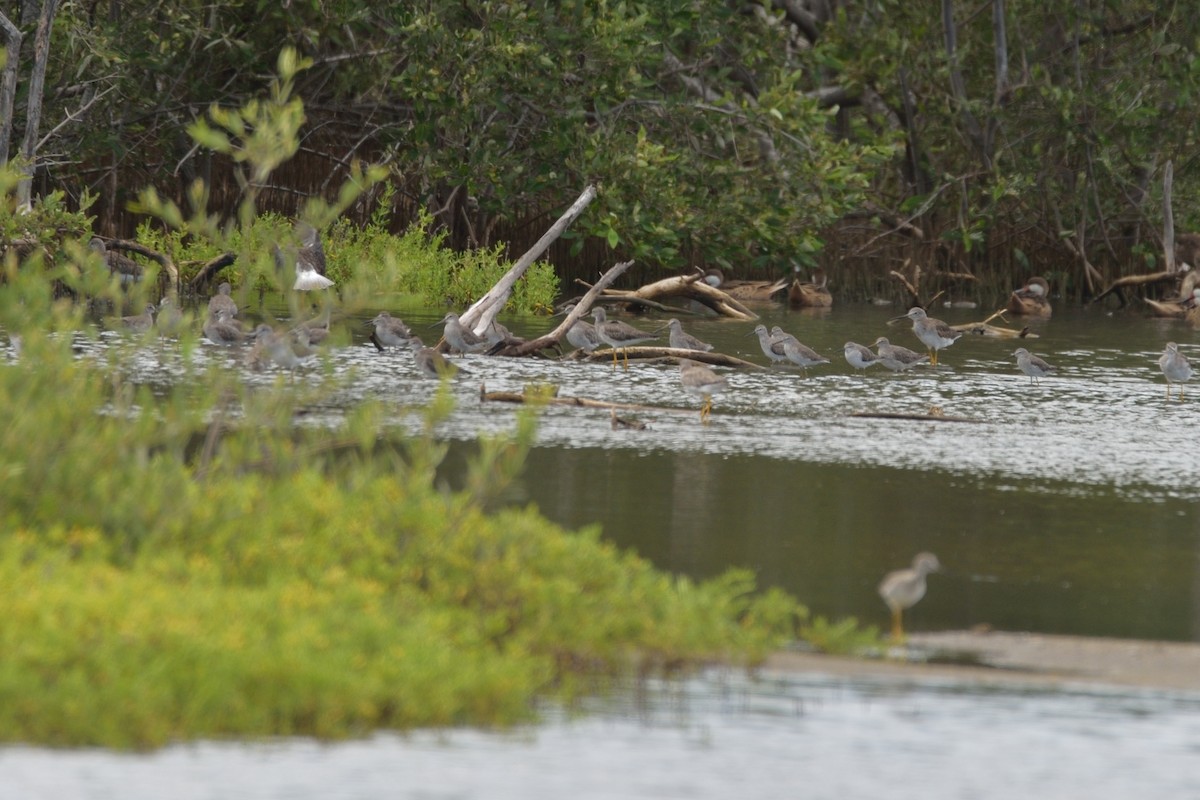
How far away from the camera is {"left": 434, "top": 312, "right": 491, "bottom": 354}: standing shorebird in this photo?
1850 centimetres

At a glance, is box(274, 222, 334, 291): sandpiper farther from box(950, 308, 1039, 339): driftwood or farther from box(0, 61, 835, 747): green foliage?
box(0, 61, 835, 747): green foliage

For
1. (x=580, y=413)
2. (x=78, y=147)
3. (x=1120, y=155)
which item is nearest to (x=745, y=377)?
(x=580, y=413)

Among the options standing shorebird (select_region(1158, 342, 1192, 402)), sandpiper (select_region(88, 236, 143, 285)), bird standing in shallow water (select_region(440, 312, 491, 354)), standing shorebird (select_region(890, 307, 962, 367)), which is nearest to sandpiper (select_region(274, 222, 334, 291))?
bird standing in shallow water (select_region(440, 312, 491, 354))

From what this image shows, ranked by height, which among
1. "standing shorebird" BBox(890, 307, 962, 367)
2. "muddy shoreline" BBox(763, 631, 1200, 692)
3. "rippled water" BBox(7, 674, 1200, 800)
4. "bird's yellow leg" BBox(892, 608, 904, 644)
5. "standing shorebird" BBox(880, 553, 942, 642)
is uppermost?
"standing shorebird" BBox(890, 307, 962, 367)

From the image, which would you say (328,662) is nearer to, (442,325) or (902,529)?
(902,529)

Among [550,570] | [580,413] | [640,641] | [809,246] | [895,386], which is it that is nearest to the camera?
[640,641]

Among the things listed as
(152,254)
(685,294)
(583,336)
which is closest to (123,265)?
(152,254)

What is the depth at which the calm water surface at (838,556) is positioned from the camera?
6242 millimetres

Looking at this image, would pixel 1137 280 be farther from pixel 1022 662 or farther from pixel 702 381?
pixel 1022 662

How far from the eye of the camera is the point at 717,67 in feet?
107

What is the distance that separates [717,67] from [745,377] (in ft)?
51.4

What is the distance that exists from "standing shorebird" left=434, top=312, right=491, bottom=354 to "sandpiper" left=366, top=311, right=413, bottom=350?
0.49 m

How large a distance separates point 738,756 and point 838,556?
3555 millimetres

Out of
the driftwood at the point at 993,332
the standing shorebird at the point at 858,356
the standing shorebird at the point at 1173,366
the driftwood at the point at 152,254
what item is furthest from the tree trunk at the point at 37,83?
the standing shorebird at the point at 1173,366
